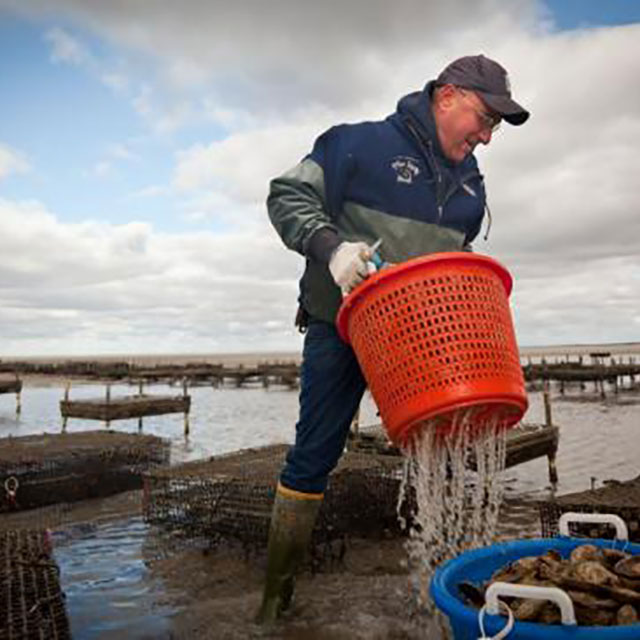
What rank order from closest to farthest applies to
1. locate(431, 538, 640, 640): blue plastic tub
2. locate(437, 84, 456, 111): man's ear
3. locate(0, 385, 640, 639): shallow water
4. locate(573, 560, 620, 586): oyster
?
locate(431, 538, 640, 640): blue plastic tub, locate(573, 560, 620, 586): oyster, locate(437, 84, 456, 111): man's ear, locate(0, 385, 640, 639): shallow water

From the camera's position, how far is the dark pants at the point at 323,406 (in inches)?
150

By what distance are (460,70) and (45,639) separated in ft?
11.8

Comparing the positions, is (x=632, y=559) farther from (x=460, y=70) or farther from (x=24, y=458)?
(x=24, y=458)

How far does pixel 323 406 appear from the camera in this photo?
3832 mm

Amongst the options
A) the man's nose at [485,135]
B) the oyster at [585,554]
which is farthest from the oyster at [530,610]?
the man's nose at [485,135]

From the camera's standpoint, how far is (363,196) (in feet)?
12.0

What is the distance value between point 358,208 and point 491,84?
Result: 955mm

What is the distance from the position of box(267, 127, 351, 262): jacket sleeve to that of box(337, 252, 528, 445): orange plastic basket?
0.48m

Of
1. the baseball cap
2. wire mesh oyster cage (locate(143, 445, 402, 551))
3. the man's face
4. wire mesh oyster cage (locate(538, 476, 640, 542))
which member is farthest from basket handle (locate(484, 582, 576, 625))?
wire mesh oyster cage (locate(143, 445, 402, 551))

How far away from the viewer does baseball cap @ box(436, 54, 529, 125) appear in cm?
325

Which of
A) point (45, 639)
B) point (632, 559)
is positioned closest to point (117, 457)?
point (45, 639)

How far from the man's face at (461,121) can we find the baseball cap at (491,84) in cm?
6

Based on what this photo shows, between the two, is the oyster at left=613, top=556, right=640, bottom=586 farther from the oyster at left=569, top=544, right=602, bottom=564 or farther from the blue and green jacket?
the blue and green jacket

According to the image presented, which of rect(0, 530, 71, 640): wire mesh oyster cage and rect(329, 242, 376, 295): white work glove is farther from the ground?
rect(329, 242, 376, 295): white work glove
